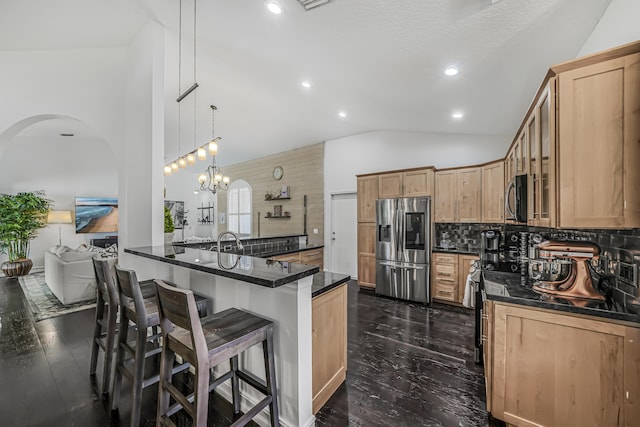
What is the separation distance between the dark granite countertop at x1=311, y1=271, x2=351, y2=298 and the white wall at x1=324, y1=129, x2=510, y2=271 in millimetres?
3497

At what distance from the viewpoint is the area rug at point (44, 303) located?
12.1 ft

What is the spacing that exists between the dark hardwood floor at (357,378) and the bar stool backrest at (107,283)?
2.32 ft

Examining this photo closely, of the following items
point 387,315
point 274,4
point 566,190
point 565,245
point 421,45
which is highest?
point 274,4

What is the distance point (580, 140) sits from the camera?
1.37m

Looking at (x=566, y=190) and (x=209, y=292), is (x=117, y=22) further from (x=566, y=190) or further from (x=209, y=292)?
(x=566, y=190)

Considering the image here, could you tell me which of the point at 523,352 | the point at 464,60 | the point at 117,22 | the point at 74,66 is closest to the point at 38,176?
the point at 74,66

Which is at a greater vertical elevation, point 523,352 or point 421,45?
point 421,45

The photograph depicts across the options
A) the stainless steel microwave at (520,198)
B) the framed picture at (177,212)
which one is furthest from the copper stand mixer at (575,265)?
the framed picture at (177,212)

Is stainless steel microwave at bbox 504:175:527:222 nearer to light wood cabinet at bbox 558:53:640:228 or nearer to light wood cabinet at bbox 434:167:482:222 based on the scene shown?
light wood cabinet at bbox 558:53:640:228

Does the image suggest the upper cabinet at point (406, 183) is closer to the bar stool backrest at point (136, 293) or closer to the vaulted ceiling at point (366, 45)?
the vaulted ceiling at point (366, 45)

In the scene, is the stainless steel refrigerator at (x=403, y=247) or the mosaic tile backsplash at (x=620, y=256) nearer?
the mosaic tile backsplash at (x=620, y=256)

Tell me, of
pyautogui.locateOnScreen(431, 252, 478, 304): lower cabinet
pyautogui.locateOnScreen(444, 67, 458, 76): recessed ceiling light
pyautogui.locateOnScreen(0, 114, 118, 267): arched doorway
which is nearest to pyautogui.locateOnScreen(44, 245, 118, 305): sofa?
pyautogui.locateOnScreen(0, 114, 118, 267): arched doorway

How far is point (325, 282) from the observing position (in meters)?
1.96

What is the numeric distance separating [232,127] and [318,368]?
222 inches
